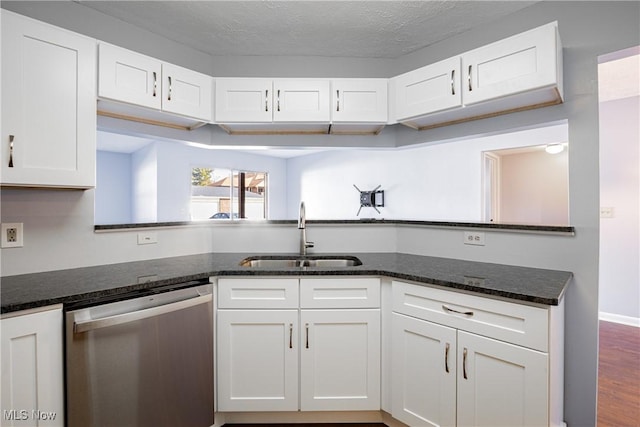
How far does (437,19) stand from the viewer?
201cm

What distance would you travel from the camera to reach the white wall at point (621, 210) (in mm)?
3514

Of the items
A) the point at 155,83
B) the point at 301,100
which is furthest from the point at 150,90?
the point at 301,100

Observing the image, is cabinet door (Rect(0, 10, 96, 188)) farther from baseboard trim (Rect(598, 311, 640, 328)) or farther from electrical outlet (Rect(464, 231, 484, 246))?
baseboard trim (Rect(598, 311, 640, 328))

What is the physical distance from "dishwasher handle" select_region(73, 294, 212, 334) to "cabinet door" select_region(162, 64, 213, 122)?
110cm

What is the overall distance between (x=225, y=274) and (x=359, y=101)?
136 cm

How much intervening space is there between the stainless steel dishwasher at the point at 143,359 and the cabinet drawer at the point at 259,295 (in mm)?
81

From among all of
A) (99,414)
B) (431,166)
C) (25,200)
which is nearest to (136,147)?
(25,200)

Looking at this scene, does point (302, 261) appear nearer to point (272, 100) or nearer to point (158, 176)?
point (272, 100)

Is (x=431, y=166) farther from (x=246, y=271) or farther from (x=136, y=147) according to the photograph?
(x=136, y=147)

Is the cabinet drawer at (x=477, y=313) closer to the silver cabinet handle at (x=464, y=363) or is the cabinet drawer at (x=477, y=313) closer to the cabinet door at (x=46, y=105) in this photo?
the silver cabinet handle at (x=464, y=363)

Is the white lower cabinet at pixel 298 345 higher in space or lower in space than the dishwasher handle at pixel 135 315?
lower

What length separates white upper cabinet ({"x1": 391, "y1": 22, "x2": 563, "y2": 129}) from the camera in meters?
1.58

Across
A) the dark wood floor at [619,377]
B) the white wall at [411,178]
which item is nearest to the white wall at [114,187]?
the white wall at [411,178]

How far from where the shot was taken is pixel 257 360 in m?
1.81
